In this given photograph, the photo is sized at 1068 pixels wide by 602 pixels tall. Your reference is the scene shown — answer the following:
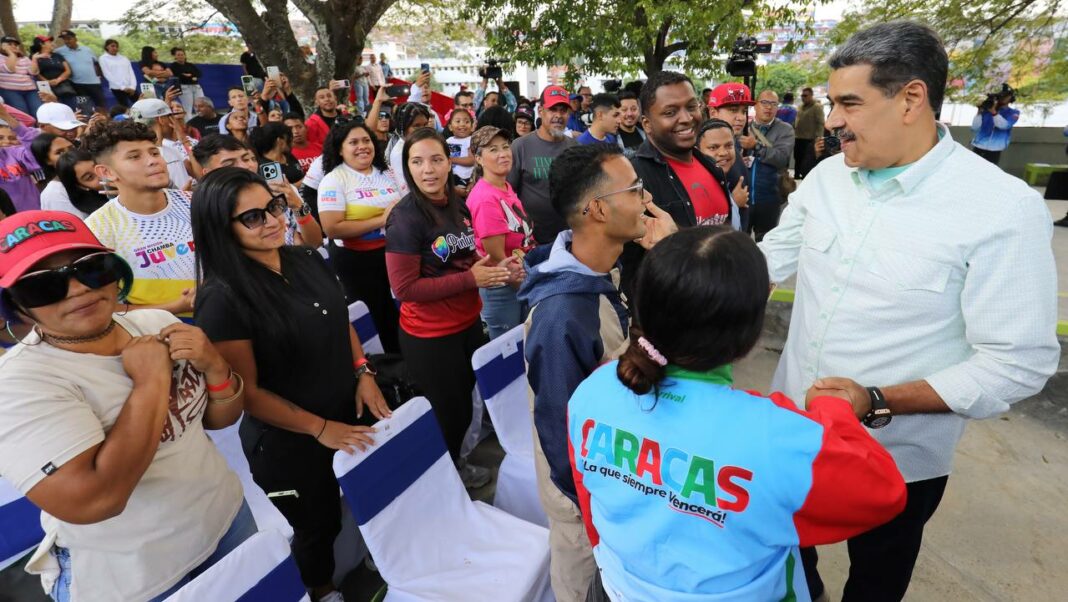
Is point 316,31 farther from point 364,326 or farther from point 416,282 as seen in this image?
point 416,282

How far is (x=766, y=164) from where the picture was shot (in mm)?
5246

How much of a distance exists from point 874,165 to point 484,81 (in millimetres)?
9435

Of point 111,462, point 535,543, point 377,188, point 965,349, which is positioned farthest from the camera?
point 377,188

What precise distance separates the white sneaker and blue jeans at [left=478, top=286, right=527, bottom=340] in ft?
2.70

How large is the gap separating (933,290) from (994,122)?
10.4 m

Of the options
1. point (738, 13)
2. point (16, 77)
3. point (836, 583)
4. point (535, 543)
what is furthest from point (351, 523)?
point (16, 77)

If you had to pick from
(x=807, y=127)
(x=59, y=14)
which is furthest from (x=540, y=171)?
(x=59, y=14)

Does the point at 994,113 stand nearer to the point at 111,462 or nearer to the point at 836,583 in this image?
the point at 836,583

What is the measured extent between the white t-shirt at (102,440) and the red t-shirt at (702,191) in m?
2.31

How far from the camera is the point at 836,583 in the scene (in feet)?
8.05

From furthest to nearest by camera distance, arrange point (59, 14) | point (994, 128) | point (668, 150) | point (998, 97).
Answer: point (59, 14) → point (994, 128) → point (998, 97) → point (668, 150)

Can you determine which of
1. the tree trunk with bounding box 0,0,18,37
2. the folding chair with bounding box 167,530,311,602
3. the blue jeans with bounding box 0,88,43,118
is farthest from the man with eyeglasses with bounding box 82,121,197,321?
the tree trunk with bounding box 0,0,18,37

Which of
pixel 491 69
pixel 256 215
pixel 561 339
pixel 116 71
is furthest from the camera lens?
pixel 116 71

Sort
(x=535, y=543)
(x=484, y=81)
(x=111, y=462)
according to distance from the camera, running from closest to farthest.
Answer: (x=111, y=462), (x=535, y=543), (x=484, y=81)
